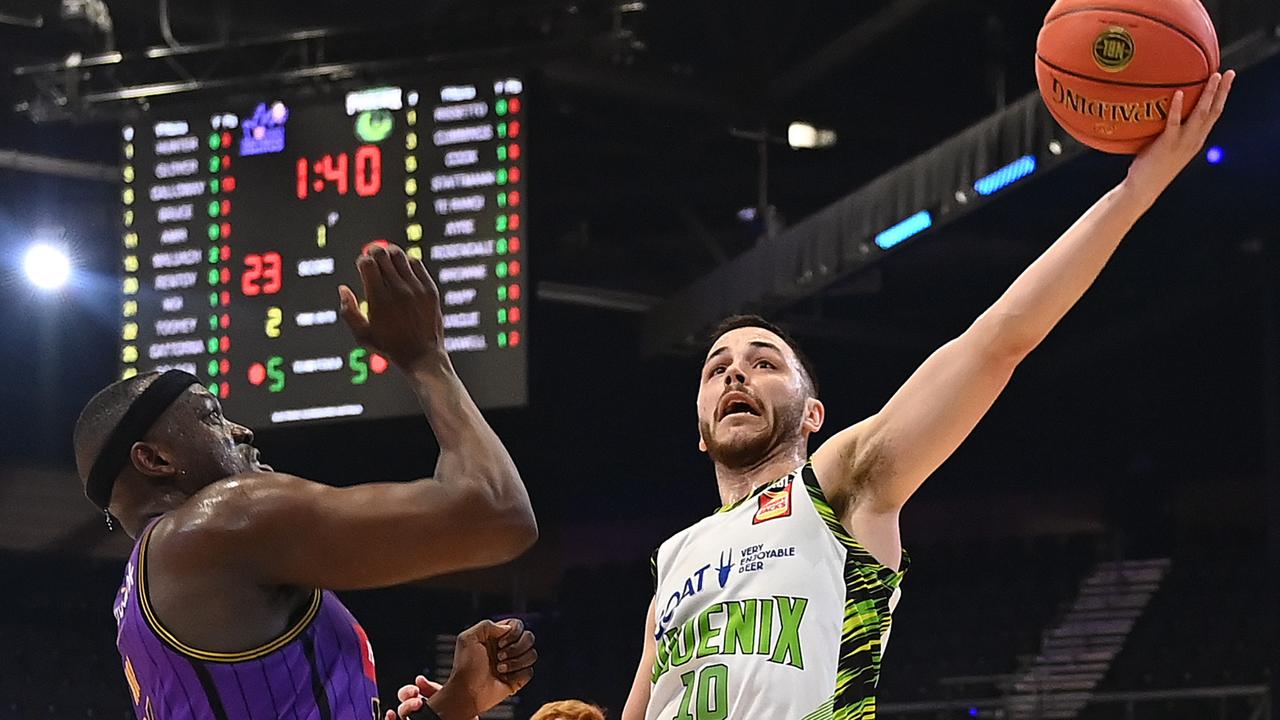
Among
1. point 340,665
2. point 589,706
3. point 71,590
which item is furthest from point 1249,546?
point 340,665

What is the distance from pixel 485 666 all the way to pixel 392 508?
2.57 feet

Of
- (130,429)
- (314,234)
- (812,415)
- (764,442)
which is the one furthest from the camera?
(314,234)

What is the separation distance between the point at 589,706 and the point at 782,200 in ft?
27.0

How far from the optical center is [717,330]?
3.84 m

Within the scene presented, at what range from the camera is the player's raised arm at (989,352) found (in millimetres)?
3062

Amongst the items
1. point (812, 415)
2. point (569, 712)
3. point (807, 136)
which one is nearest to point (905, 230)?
point (807, 136)

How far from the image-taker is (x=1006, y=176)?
920 cm

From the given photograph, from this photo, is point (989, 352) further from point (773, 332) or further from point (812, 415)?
point (773, 332)

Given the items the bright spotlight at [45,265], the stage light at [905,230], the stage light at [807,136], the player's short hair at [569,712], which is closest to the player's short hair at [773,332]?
the player's short hair at [569,712]

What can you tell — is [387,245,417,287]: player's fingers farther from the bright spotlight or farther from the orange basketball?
the bright spotlight

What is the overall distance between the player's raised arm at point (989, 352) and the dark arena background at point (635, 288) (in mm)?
4341

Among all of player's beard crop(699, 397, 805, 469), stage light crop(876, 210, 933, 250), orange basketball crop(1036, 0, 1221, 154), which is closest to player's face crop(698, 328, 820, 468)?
player's beard crop(699, 397, 805, 469)

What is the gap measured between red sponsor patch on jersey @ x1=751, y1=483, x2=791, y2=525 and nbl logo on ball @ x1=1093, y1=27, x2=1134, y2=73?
0.98 metres

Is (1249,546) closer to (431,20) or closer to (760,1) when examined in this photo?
(760,1)
